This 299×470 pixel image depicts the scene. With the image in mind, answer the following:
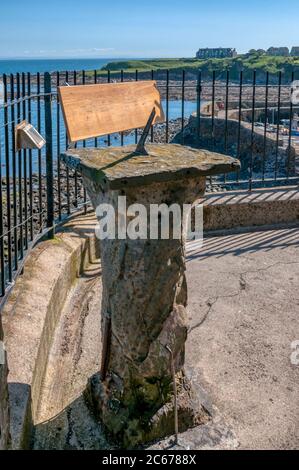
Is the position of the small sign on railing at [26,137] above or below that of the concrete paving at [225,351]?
above

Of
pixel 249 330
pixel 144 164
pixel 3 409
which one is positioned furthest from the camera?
pixel 249 330

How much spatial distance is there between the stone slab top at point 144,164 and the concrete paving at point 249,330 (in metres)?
1.52

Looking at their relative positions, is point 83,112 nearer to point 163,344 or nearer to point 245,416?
point 163,344

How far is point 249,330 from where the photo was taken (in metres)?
4.60

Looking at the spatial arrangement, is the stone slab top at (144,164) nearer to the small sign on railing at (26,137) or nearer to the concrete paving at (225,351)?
the small sign on railing at (26,137)

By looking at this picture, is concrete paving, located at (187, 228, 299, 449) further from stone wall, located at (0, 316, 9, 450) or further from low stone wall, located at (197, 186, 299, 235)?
stone wall, located at (0, 316, 9, 450)

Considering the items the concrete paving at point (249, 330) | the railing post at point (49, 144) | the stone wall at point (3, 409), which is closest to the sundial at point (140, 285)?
the concrete paving at point (249, 330)

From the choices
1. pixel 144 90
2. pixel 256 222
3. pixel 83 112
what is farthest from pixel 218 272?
pixel 83 112

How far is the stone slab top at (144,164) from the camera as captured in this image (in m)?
2.85

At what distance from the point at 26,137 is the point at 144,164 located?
1506 mm

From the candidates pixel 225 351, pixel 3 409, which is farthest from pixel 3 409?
pixel 225 351

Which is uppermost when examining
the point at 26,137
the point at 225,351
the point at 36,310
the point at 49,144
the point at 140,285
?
the point at 26,137

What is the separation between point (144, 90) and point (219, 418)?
2138mm

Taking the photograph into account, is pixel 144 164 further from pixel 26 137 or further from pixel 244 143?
pixel 244 143
